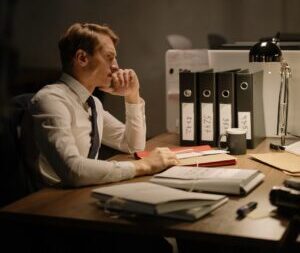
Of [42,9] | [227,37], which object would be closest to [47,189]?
[42,9]

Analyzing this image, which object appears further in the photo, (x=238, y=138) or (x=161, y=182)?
(x=238, y=138)

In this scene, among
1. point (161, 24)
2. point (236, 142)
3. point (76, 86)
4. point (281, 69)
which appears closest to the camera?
point (76, 86)

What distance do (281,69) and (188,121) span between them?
0.47 m

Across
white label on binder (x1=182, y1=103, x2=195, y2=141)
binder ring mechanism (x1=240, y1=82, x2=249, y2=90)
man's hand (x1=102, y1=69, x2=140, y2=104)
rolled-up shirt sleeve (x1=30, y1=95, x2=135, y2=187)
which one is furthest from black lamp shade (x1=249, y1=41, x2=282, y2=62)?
rolled-up shirt sleeve (x1=30, y1=95, x2=135, y2=187)

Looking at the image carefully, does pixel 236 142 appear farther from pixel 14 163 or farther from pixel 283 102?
pixel 14 163

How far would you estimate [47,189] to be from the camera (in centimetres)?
184

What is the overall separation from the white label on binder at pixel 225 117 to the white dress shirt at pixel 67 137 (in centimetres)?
51

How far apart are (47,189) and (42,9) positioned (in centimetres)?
132

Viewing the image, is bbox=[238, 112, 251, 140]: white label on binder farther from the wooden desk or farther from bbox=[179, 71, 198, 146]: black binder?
the wooden desk

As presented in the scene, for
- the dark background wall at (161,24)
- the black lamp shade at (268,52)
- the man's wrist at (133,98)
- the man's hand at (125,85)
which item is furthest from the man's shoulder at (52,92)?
the dark background wall at (161,24)

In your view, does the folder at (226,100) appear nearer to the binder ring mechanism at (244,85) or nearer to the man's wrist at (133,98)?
the binder ring mechanism at (244,85)

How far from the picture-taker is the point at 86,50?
218 centimetres

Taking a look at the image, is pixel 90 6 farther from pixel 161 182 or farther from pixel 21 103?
pixel 161 182

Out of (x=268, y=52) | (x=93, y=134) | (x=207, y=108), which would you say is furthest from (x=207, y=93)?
(x=93, y=134)
